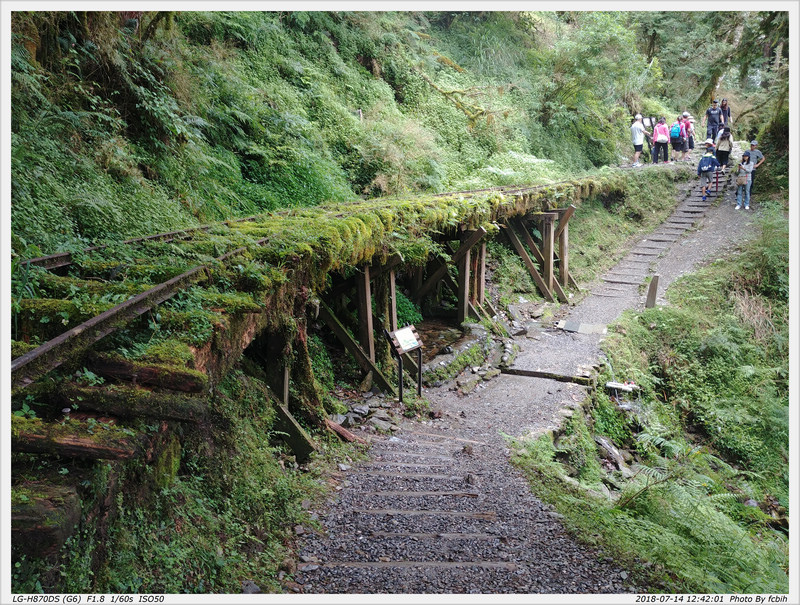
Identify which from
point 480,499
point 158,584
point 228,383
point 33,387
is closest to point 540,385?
point 480,499

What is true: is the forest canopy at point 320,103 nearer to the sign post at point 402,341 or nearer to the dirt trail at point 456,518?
the sign post at point 402,341

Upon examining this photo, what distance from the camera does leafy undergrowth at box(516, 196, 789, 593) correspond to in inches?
206

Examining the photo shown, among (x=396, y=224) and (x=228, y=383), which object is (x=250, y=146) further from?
(x=228, y=383)

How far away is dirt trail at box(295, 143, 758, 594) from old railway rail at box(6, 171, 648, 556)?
96 centimetres

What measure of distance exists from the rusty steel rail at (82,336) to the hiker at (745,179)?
59.6 feet

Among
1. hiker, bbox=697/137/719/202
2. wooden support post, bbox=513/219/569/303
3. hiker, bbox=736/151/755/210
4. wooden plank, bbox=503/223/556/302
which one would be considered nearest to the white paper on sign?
wooden plank, bbox=503/223/556/302

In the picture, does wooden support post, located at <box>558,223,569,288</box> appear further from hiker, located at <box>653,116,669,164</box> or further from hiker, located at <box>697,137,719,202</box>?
hiker, located at <box>653,116,669,164</box>

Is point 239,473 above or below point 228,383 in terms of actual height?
below

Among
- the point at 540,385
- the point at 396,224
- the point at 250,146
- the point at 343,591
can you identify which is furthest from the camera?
the point at 250,146

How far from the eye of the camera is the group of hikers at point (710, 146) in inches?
707

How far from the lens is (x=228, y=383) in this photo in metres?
5.50

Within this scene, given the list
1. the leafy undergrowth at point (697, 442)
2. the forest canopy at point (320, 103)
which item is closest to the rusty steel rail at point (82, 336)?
the forest canopy at point (320, 103)

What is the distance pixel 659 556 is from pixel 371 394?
14.5 ft

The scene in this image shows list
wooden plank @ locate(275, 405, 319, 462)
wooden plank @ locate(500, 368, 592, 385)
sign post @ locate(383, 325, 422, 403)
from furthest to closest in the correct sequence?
Answer: wooden plank @ locate(500, 368, 592, 385) < sign post @ locate(383, 325, 422, 403) < wooden plank @ locate(275, 405, 319, 462)
